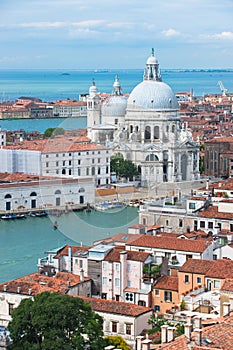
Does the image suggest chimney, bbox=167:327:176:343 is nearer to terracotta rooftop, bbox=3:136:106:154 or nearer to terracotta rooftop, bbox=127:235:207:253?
terracotta rooftop, bbox=127:235:207:253

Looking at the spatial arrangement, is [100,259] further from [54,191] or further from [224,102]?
[224,102]

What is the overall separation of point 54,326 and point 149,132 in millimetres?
13746

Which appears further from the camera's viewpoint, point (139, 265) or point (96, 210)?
point (96, 210)

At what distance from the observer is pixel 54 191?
14.2m

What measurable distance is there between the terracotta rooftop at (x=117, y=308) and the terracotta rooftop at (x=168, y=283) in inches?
18.3

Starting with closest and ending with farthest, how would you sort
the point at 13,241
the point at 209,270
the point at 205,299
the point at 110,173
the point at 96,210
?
the point at 205,299
the point at 209,270
the point at 13,241
the point at 96,210
the point at 110,173

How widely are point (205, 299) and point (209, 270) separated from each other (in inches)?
20.9

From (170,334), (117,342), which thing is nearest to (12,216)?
(117,342)

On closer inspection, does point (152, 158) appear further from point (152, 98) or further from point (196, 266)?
point (196, 266)

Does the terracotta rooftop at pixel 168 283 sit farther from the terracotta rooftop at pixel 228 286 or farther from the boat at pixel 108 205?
the boat at pixel 108 205

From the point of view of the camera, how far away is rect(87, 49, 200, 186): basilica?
17.8m

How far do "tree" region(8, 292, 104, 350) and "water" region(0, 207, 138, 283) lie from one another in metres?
3.20

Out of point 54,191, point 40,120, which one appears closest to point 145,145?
point 54,191

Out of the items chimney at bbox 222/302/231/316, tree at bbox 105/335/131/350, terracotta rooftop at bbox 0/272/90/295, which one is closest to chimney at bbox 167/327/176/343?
chimney at bbox 222/302/231/316
